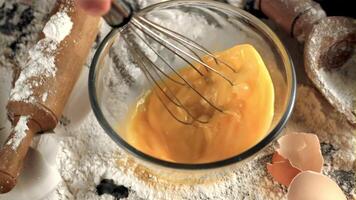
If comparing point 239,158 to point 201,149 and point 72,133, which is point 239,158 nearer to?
point 201,149

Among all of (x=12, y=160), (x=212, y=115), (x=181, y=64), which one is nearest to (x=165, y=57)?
(x=181, y=64)

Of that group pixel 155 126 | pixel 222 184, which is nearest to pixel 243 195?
pixel 222 184

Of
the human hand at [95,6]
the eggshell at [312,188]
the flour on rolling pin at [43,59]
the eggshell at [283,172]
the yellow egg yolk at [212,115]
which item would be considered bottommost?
the eggshell at [283,172]

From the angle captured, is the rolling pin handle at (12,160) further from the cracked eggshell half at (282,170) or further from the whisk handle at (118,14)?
the cracked eggshell half at (282,170)

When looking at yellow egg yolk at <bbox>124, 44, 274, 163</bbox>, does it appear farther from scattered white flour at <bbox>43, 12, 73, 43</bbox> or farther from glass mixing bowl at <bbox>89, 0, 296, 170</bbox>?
scattered white flour at <bbox>43, 12, 73, 43</bbox>

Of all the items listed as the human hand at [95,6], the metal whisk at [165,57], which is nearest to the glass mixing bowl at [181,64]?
the metal whisk at [165,57]

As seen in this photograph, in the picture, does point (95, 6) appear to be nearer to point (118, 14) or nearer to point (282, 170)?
point (118, 14)
